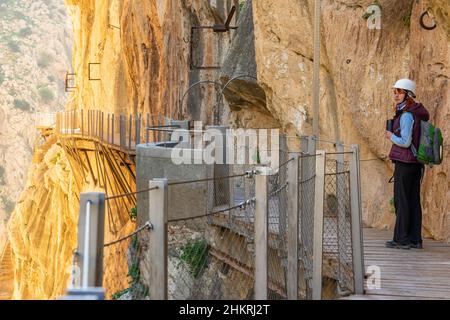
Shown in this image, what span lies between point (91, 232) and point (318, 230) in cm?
317

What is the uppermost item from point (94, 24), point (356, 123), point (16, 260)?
point (94, 24)

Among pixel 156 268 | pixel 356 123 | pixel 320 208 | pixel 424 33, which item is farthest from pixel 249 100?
pixel 156 268

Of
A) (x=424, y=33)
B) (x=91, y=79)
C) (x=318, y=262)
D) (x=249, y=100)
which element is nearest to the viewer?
(x=318, y=262)

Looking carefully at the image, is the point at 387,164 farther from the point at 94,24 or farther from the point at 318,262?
the point at 94,24

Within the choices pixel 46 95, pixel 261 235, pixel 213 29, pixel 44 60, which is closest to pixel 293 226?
pixel 261 235

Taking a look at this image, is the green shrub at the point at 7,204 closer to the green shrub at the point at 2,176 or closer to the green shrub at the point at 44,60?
the green shrub at the point at 2,176

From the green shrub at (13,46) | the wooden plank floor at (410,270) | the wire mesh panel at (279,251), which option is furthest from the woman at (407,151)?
the green shrub at (13,46)

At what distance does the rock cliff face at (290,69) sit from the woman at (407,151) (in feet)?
3.02

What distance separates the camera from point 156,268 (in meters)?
5.08

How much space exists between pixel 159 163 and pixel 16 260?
37653 millimetres

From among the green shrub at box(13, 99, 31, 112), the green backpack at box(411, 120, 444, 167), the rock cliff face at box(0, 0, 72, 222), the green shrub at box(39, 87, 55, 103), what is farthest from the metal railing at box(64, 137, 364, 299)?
the green shrub at box(39, 87, 55, 103)

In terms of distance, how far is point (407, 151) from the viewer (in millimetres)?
8969

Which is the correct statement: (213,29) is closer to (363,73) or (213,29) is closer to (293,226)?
(363,73)
